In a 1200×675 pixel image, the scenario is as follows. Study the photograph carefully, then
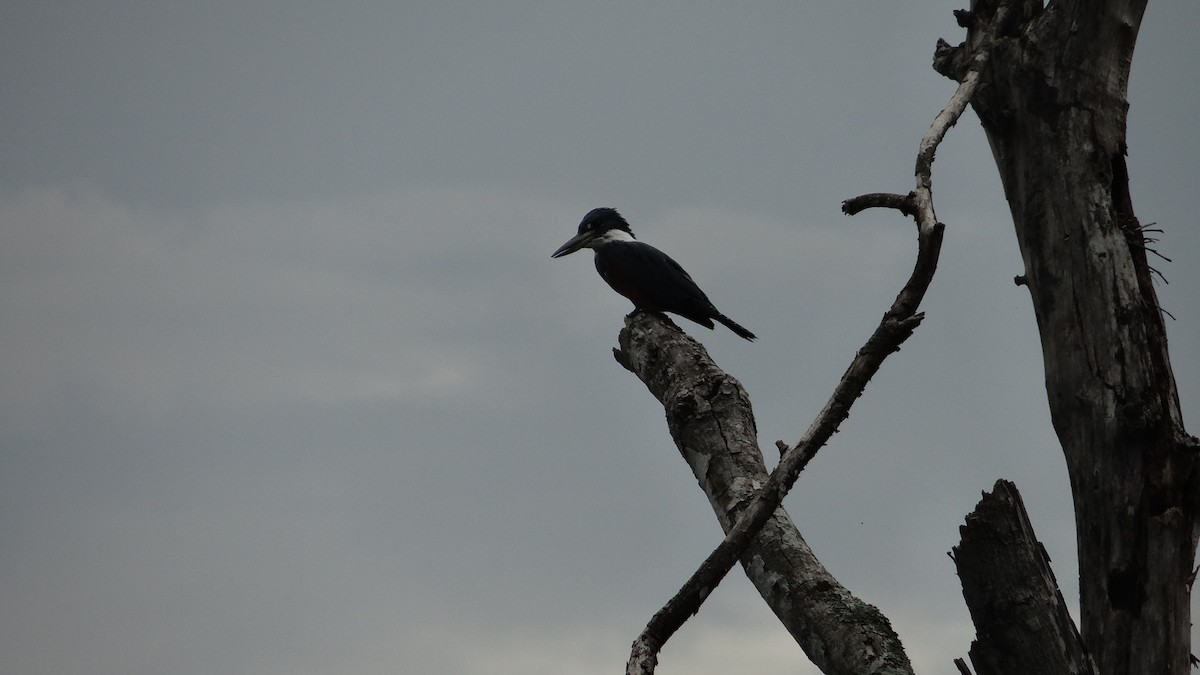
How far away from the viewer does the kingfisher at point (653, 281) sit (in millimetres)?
9328

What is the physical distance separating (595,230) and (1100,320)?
6.36 metres

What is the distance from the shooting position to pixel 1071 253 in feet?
16.0

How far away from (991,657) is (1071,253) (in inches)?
69.4

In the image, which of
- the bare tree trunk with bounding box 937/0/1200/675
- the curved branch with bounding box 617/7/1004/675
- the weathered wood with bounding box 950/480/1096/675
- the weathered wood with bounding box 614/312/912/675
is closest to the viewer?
the curved branch with bounding box 617/7/1004/675

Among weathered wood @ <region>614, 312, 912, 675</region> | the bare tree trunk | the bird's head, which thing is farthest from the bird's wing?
the bare tree trunk

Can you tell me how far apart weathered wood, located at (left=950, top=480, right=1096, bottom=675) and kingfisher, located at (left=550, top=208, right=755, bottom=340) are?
477cm

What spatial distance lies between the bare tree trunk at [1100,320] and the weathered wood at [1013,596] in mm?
391

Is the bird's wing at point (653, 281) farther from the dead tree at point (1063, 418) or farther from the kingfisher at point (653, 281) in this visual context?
the dead tree at point (1063, 418)

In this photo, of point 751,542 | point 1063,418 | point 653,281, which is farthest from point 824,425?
point 653,281

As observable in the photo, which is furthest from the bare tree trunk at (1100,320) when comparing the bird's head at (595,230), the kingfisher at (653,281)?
the bird's head at (595,230)

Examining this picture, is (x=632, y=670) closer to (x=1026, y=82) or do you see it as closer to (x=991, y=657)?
(x=991, y=657)

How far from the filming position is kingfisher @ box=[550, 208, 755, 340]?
9.33 m

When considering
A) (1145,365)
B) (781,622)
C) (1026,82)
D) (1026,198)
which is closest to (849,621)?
(781,622)

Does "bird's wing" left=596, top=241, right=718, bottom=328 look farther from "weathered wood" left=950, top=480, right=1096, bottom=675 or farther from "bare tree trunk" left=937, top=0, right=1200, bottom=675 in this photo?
"weathered wood" left=950, top=480, right=1096, bottom=675
